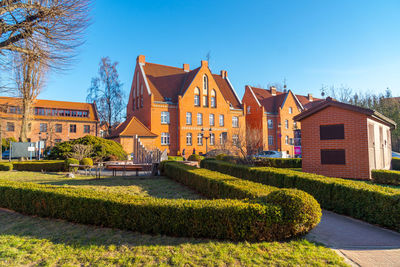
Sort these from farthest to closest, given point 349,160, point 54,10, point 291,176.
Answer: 1. point 349,160
2. point 291,176
3. point 54,10

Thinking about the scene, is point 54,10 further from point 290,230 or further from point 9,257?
point 290,230

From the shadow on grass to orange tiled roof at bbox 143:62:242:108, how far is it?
98.3ft

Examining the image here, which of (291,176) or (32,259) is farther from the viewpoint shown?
(291,176)

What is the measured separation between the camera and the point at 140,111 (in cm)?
3722

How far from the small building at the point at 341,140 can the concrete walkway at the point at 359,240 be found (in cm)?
717

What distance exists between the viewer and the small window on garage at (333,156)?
43.1 feet

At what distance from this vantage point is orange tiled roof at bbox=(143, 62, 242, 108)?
3681cm

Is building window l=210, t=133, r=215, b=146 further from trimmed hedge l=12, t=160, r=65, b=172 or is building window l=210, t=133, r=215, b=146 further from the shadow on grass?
the shadow on grass

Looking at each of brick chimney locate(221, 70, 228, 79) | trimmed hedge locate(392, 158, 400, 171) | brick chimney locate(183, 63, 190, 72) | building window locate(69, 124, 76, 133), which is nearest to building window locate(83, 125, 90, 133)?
building window locate(69, 124, 76, 133)

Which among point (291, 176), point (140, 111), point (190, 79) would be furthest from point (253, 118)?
point (291, 176)

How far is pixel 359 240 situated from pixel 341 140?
9353 mm

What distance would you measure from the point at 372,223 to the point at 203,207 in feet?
15.4

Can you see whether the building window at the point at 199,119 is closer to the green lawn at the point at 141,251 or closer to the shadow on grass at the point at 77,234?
Answer: the shadow on grass at the point at 77,234

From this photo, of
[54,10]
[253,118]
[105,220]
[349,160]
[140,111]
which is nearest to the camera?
[105,220]
